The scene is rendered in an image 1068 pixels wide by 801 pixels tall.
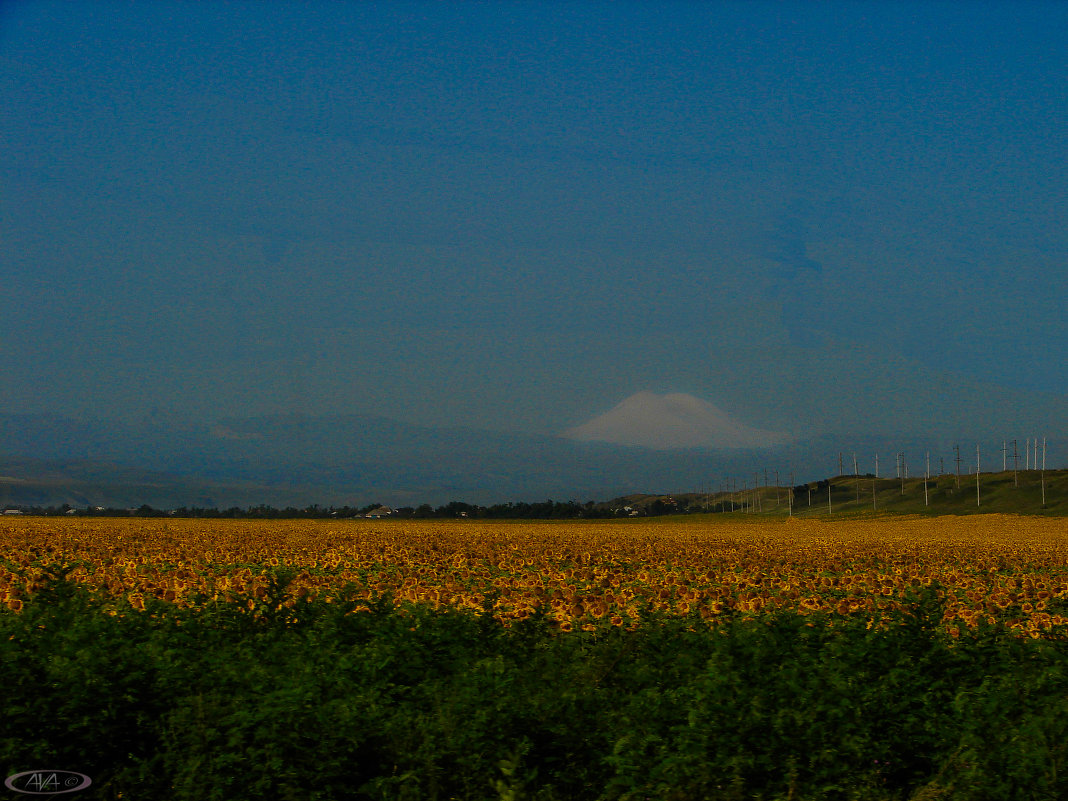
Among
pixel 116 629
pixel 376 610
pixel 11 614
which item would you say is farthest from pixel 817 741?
pixel 11 614

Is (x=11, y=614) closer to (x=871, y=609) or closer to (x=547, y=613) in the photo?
(x=547, y=613)

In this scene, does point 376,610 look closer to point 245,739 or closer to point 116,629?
point 116,629

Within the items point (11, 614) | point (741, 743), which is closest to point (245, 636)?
point (11, 614)

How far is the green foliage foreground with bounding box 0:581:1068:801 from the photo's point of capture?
376 inches

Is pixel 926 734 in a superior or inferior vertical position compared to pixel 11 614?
inferior

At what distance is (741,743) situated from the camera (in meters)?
9.84

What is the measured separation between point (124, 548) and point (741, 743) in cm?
2698

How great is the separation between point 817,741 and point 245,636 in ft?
24.8

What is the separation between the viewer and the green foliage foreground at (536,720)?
9562mm

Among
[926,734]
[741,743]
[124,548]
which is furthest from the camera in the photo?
[124,548]

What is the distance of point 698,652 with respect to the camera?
482 inches

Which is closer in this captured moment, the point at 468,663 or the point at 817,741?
the point at 817,741

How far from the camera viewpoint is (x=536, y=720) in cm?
1049

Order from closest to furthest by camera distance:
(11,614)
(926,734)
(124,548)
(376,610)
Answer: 1. (926,734)
2. (11,614)
3. (376,610)
4. (124,548)
